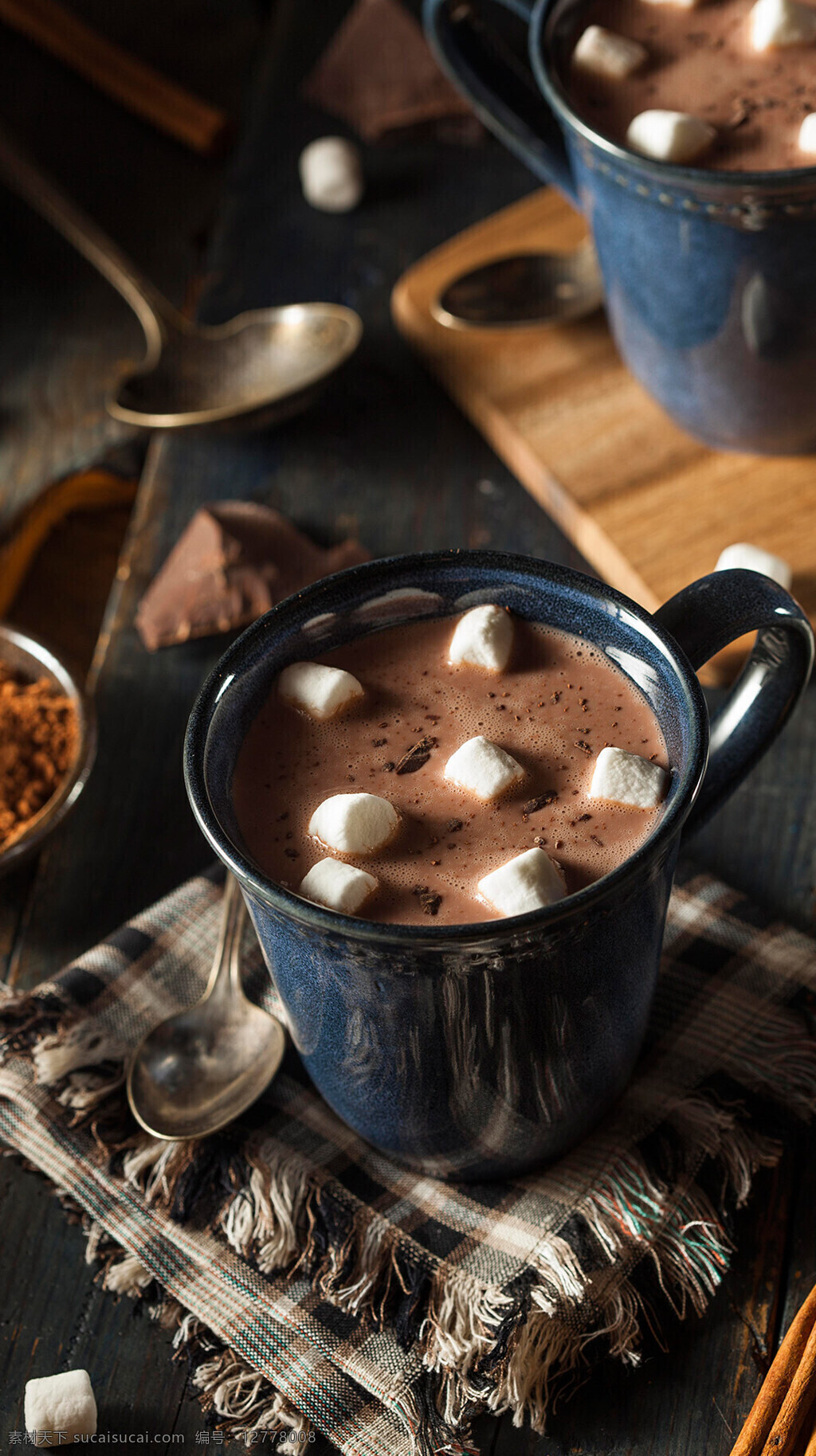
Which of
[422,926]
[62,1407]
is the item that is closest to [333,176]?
[422,926]

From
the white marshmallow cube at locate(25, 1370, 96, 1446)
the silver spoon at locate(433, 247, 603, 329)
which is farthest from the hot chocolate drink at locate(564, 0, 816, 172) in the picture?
the white marshmallow cube at locate(25, 1370, 96, 1446)

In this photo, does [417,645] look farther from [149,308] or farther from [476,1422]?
[149,308]

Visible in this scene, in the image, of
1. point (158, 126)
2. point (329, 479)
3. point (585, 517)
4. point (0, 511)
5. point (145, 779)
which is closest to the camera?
point (145, 779)

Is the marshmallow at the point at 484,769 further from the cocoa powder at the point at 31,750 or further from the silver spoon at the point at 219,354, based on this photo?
the silver spoon at the point at 219,354

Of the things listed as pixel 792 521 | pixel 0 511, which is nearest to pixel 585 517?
pixel 792 521

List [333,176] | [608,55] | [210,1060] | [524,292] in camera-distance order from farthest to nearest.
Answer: [333,176]
[524,292]
[608,55]
[210,1060]

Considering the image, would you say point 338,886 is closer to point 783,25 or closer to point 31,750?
point 31,750
